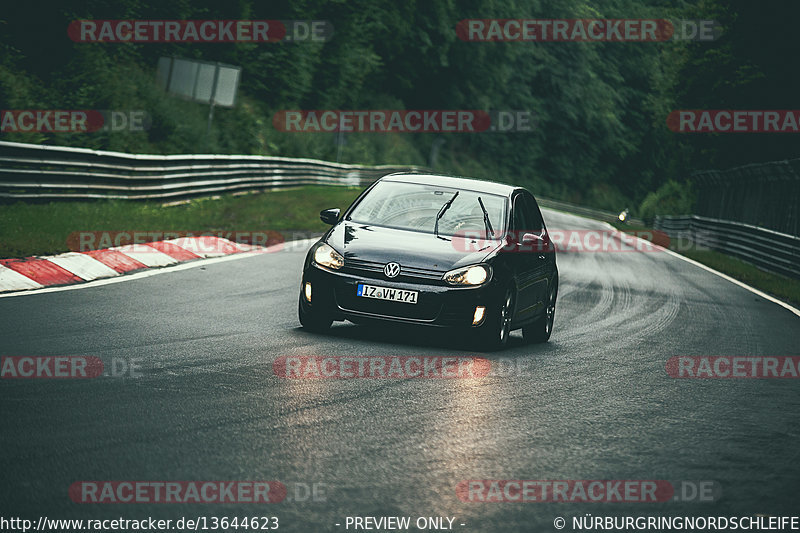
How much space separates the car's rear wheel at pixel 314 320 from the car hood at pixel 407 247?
59 cm

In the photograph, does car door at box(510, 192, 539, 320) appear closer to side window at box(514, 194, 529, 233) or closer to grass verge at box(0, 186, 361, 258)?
side window at box(514, 194, 529, 233)

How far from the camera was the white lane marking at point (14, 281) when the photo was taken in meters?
10.7

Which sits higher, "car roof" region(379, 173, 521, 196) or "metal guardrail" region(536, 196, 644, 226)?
"car roof" region(379, 173, 521, 196)

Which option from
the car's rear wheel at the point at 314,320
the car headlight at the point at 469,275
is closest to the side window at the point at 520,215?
the car headlight at the point at 469,275

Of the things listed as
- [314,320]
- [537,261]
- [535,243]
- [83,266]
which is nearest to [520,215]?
[535,243]

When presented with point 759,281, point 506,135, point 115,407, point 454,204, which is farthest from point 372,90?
point 115,407

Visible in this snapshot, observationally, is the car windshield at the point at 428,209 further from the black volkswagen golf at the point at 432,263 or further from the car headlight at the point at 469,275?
the car headlight at the point at 469,275

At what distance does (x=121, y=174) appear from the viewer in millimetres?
21172

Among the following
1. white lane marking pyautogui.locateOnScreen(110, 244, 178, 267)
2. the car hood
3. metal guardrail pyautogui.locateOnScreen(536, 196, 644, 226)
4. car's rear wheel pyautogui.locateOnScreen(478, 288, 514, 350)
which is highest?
the car hood

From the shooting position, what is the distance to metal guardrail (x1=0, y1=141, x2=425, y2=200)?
16.9 meters

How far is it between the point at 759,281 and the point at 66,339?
16797 millimetres

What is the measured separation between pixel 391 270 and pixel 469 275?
2.23ft

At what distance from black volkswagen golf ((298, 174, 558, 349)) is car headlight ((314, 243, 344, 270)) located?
0.04ft

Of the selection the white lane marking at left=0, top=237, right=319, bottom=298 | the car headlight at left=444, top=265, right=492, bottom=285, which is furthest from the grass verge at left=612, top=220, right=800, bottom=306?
the car headlight at left=444, top=265, right=492, bottom=285
